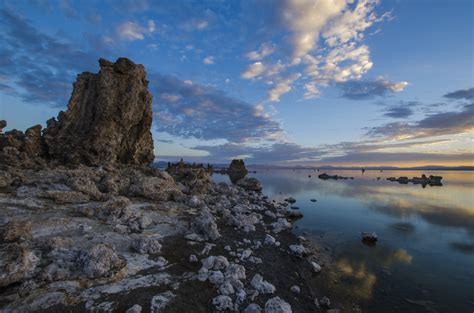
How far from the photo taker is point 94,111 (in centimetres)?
3794

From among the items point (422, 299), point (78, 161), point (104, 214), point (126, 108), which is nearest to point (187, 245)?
point (104, 214)

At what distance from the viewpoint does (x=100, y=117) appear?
1458 inches


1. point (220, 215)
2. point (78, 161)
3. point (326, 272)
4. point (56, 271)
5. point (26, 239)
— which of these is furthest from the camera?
point (78, 161)

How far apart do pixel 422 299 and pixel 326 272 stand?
14.6 ft

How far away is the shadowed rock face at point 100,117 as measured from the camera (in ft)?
116

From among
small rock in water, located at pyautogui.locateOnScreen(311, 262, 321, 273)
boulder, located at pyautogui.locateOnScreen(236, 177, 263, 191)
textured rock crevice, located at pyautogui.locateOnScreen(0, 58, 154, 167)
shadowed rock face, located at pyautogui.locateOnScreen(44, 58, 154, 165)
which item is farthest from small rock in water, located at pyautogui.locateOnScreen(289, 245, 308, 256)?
boulder, located at pyautogui.locateOnScreen(236, 177, 263, 191)

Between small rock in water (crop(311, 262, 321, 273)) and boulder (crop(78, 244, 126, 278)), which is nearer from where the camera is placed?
boulder (crop(78, 244, 126, 278))

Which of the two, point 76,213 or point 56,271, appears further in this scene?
point 76,213

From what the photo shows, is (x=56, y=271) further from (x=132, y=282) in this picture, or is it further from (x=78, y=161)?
(x=78, y=161)

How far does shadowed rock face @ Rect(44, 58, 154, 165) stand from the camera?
116ft

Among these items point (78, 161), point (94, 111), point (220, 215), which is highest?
point (94, 111)

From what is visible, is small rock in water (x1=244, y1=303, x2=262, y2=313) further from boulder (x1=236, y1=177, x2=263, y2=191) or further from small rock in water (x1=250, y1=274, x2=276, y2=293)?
boulder (x1=236, y1=177, x2=263, y2=191)

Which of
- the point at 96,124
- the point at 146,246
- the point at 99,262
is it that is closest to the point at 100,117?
the point at 96,124

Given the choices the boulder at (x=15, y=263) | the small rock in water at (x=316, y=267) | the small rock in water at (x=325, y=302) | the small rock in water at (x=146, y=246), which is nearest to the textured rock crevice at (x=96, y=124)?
the small rock in water at (x=146, y=246)
